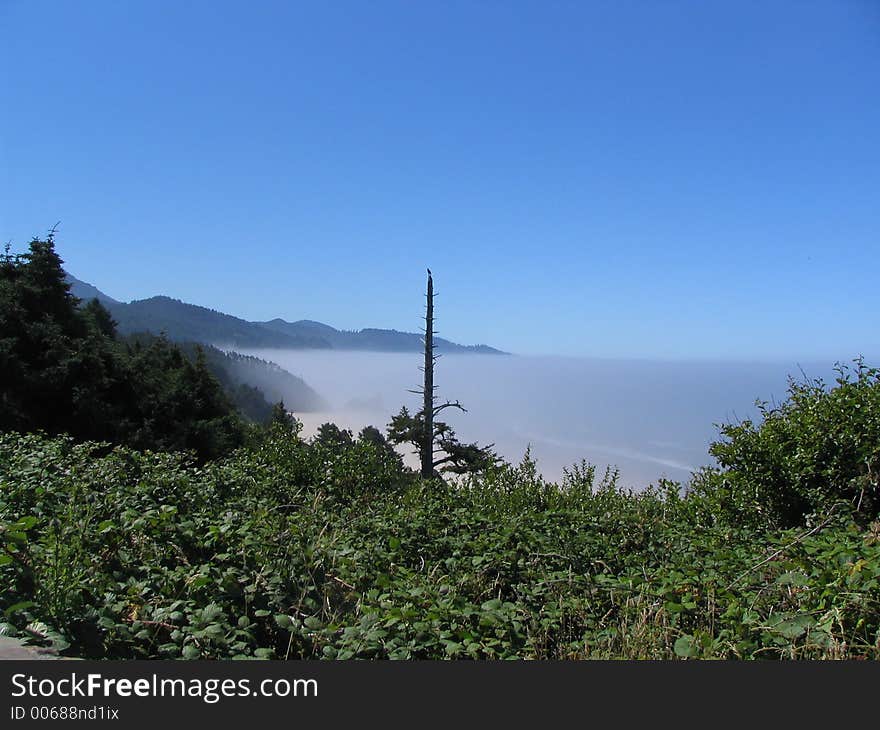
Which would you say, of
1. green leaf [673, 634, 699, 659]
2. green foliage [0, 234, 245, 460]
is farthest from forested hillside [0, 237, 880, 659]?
green foliage [0, 234, 245, 460]

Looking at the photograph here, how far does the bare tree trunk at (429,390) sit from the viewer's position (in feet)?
76.4

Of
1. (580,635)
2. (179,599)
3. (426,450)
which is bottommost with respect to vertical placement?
(426,450)

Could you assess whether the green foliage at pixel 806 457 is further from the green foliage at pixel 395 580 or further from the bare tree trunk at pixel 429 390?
the bare tree trunk at pixel 429 390

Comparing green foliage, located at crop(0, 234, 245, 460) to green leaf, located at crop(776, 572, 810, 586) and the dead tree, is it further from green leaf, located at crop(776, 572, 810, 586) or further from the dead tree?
green leaf, located at crop(776, 572, 810, 586)

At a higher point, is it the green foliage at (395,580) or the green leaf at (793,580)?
the green leaf at (793,580)

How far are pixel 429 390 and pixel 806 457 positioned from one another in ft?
58.6

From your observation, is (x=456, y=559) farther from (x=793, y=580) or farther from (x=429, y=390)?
(x=429, y=390)

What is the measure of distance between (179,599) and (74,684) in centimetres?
79

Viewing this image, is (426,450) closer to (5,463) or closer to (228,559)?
(5,463)

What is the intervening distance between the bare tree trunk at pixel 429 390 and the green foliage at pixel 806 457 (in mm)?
16356

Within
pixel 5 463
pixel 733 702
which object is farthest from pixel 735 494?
pixel 5 463

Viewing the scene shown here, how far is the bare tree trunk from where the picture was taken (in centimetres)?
2328

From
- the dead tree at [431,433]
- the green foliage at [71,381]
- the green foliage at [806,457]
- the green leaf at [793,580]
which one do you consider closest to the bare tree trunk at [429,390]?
the dead tree at [431,433]

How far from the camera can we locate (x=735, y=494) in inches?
280
